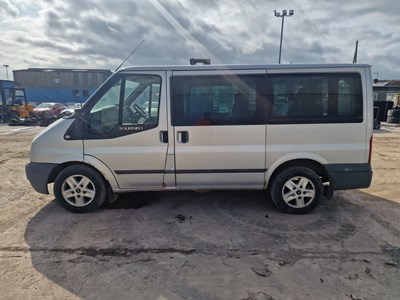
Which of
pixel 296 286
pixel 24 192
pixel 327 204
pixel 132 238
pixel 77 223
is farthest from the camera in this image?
pixel 24 192

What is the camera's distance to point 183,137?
408 cm

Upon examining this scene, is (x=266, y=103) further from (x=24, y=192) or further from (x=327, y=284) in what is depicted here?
(x=24, y=192)

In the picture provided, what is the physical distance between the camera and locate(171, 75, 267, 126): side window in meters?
4.03

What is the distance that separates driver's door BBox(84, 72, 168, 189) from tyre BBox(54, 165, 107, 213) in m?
0.29

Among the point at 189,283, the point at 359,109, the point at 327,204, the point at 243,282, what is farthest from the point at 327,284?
the point at 359,109

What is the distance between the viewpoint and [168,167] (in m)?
4.16

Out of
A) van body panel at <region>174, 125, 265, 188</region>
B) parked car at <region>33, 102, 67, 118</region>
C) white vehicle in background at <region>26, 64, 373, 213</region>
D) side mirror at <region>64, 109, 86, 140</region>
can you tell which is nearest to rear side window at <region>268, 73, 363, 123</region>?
white vehicle in background at <region>26, 64, 373, 213</region>

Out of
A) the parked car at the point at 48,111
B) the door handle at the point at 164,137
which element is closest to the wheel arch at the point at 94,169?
the door handle at the point at 164,137

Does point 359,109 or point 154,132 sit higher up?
point 359,109

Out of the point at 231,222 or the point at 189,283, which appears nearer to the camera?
the point at 189,283

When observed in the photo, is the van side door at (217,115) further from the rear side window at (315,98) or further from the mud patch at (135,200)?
the mud patch at (135,200)

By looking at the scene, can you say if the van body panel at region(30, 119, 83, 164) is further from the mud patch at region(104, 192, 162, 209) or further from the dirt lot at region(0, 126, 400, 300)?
the mud patch at region(104, 192, 162, 209)

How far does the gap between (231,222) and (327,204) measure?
1.79 m

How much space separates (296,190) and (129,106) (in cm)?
274
